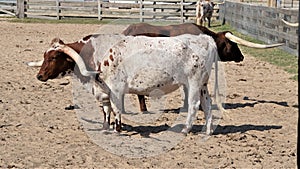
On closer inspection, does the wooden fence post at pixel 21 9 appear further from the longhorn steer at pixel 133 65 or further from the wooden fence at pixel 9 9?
the longhorn steer at pixel 133 65

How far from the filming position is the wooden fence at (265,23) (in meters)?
16.7

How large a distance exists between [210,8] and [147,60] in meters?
20.2

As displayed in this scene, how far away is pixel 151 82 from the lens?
7410mm

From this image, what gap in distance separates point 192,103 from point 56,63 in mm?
1804

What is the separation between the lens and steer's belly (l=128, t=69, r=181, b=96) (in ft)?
24.3

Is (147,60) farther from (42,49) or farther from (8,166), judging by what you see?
(42,49)

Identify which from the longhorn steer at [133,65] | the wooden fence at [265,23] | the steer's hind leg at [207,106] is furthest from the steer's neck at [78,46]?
the wooden fence at [265,23]

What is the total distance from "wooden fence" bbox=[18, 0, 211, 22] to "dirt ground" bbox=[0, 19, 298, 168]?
60.3 feet

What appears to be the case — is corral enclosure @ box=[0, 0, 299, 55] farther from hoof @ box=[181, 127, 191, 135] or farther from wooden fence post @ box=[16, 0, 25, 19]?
hoof @ box=[181, 127, 191, 135]

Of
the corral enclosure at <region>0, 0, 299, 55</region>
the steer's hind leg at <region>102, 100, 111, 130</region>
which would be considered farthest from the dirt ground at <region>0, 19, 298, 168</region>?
the corral enclosure at <region>0, 0, 299, 55</region>

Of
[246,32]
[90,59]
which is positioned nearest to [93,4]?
[246,32]

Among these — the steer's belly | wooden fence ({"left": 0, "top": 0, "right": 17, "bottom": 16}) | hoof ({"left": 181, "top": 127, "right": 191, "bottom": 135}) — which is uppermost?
the steer's belly

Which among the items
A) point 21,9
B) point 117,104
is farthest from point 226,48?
point 21,9

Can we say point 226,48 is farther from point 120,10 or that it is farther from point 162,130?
point 120,10
